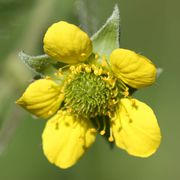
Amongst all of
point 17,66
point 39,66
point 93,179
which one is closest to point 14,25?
point 17,66

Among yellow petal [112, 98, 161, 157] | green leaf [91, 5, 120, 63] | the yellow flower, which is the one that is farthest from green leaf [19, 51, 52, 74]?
yellow petal [112, 98, 161, 157]

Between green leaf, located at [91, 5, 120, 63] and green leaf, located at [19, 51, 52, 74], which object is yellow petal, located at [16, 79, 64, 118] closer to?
green leaf, located at [19, 51, 52, 74]

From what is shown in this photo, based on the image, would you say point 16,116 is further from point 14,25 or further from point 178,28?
point 178,28

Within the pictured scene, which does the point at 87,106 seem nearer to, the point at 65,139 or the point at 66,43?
the point at 65,139

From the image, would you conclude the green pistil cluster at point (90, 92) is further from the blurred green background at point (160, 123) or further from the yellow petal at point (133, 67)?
the blurred green background at point (160, 123)

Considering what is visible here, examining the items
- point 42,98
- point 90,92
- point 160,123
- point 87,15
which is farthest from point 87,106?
point 160,123

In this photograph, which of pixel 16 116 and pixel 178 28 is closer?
pixel 16 116
